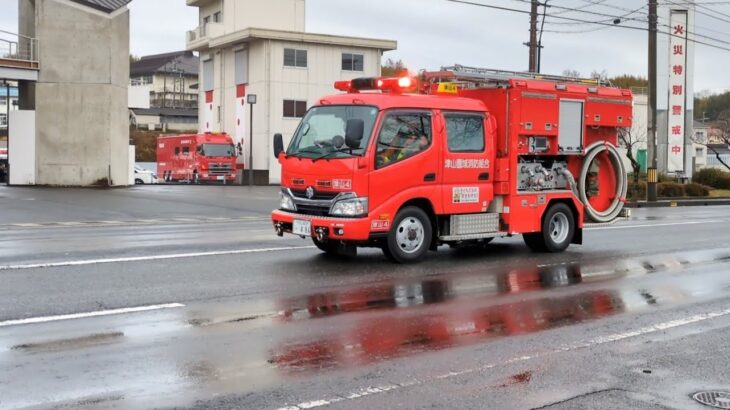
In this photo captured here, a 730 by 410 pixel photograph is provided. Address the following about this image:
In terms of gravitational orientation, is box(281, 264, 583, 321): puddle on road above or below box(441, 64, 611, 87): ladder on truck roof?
below

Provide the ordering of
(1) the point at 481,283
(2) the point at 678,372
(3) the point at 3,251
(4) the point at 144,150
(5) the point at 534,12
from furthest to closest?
(4) the point at 144,150, (5) the point at 534,12, (3) the point at 3,251, (1) the point at 481,283, (2) the point at 678,372

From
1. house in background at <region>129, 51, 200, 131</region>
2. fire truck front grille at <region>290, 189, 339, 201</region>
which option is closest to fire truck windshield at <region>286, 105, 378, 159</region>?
fire truck front grille at <region>290, 189, 339, 201</region>

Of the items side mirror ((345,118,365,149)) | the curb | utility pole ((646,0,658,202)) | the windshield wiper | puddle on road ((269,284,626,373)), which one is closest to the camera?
puddle on road ((269,284,626,373))

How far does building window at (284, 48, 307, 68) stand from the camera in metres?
49.7

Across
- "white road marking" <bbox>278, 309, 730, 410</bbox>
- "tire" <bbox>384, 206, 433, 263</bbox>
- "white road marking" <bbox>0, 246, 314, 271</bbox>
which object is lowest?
"white road marking" <bbox>278, 309, 730, 410</bbox>

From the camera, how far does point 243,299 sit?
9.30 meters

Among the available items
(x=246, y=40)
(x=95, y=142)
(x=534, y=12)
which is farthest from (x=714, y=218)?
(x=246, y=40)

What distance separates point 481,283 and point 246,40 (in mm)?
41394

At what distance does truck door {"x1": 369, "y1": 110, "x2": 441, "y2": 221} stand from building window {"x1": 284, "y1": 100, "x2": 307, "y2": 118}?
3771cm

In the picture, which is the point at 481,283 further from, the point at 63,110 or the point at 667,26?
the point at 667,26

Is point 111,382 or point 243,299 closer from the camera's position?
point 111,382

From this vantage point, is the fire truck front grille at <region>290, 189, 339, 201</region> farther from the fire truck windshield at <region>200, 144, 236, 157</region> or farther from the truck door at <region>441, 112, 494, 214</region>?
the fire truck windshield at <region>200, 144, 236, 157</region>

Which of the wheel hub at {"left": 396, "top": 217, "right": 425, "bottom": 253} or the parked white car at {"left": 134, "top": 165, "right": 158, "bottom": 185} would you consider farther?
the parked white car at {"left": 134, "top": 165, "right": 158, "bottom": 185}

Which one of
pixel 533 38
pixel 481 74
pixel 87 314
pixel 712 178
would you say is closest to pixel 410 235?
pixel 481 74
